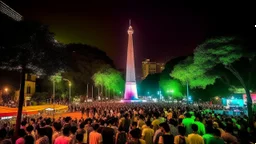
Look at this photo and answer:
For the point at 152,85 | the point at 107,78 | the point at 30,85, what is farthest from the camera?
the point at 152,85

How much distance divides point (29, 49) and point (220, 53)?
16547 mm

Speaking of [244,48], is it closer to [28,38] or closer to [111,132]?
[111,132]

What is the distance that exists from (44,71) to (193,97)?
182 feet

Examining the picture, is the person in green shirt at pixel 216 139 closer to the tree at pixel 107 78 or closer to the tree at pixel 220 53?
the tree at pixel 220 53

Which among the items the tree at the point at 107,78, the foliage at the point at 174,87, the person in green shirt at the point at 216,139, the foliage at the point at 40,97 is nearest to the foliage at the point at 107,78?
the tree at the point at 107,78

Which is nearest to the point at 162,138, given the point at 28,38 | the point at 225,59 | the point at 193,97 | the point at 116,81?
the point at 28,38

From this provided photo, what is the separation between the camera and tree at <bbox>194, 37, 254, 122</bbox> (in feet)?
65.4

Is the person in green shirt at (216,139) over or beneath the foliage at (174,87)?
beneath

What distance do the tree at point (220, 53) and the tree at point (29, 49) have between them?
47.4 ft

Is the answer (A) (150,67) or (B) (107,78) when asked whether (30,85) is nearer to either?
(B) (107,78)

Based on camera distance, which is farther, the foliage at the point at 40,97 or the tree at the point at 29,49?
the foliage at the point at 40,97

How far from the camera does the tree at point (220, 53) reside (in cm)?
1992

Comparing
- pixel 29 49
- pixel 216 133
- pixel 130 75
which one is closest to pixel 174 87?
pixel 130 75

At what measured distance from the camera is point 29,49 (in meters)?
12.1
